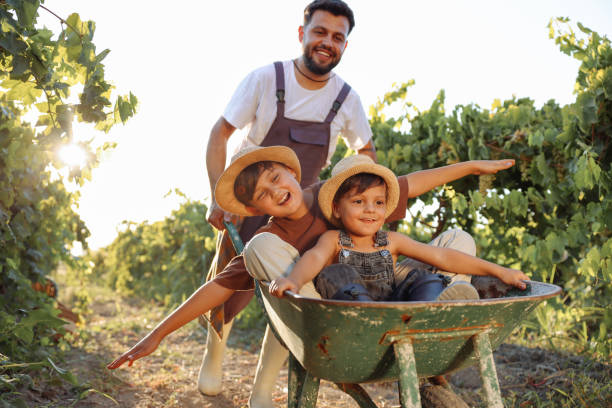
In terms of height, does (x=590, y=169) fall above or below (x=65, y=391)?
above

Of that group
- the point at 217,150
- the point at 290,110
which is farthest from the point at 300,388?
the point at 290,110

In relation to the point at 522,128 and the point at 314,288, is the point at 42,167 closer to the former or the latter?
the point at 314,288

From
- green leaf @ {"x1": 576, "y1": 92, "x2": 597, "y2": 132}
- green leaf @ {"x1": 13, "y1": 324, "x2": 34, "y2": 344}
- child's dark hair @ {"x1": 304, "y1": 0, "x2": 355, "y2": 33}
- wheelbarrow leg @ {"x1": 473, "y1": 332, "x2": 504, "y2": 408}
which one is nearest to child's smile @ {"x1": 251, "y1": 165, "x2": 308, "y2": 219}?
wheelbarrow leg @ {"x1": 473, "y1": 332, "x2": 504, "y2": 408}

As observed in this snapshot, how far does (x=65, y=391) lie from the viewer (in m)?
3.14

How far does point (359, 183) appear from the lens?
Answer: 212cm

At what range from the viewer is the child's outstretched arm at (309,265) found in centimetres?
168

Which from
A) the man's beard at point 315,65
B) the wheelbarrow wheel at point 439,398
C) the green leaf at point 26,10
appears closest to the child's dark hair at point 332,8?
the man's beard at point 315,65

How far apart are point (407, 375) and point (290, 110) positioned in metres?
1.68

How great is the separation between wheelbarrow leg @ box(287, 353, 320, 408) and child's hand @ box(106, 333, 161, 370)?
1.71 feet

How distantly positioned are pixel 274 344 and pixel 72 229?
3.36 metres

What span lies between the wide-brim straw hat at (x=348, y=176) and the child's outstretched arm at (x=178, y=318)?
49 centimetres

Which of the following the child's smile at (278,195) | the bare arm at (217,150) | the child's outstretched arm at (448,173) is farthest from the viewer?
the bare arm at (217,150)

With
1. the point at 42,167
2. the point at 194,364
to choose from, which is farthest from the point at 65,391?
the point at 42,167

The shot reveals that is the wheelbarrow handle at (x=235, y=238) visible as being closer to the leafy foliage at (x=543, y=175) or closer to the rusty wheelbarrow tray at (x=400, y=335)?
the rusty wheelbarrow tray at (x=400, y=335)
